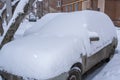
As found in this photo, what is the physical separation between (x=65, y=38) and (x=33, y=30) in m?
1.44

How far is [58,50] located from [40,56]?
1.39 ft

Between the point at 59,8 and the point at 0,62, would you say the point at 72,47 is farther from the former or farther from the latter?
the point at 59,8

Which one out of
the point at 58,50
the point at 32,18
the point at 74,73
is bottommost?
the point at 32,18

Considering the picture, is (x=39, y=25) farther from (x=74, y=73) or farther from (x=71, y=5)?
(x=71, y=5)

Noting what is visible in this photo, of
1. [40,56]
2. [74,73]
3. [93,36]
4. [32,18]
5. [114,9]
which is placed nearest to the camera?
[40,56]

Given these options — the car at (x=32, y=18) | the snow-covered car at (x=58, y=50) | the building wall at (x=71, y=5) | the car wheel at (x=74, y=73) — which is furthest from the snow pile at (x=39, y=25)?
the car at (x=32, y=18)

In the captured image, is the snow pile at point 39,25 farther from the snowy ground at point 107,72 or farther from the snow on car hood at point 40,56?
the snowy ground at point 107,72

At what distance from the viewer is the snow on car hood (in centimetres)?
559

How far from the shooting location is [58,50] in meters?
5.90

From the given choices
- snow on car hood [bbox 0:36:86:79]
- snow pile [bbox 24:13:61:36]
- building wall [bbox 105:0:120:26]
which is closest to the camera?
snow on car hood [bbox 0:36:86:79]

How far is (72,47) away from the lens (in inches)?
246

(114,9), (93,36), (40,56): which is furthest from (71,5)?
(40,56)

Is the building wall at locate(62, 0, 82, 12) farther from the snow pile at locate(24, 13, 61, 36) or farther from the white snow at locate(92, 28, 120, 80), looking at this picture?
the snow pile at locate(24, 13, 61, 36)

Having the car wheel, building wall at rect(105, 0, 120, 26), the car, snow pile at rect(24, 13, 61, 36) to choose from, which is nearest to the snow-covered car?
the car wheel
